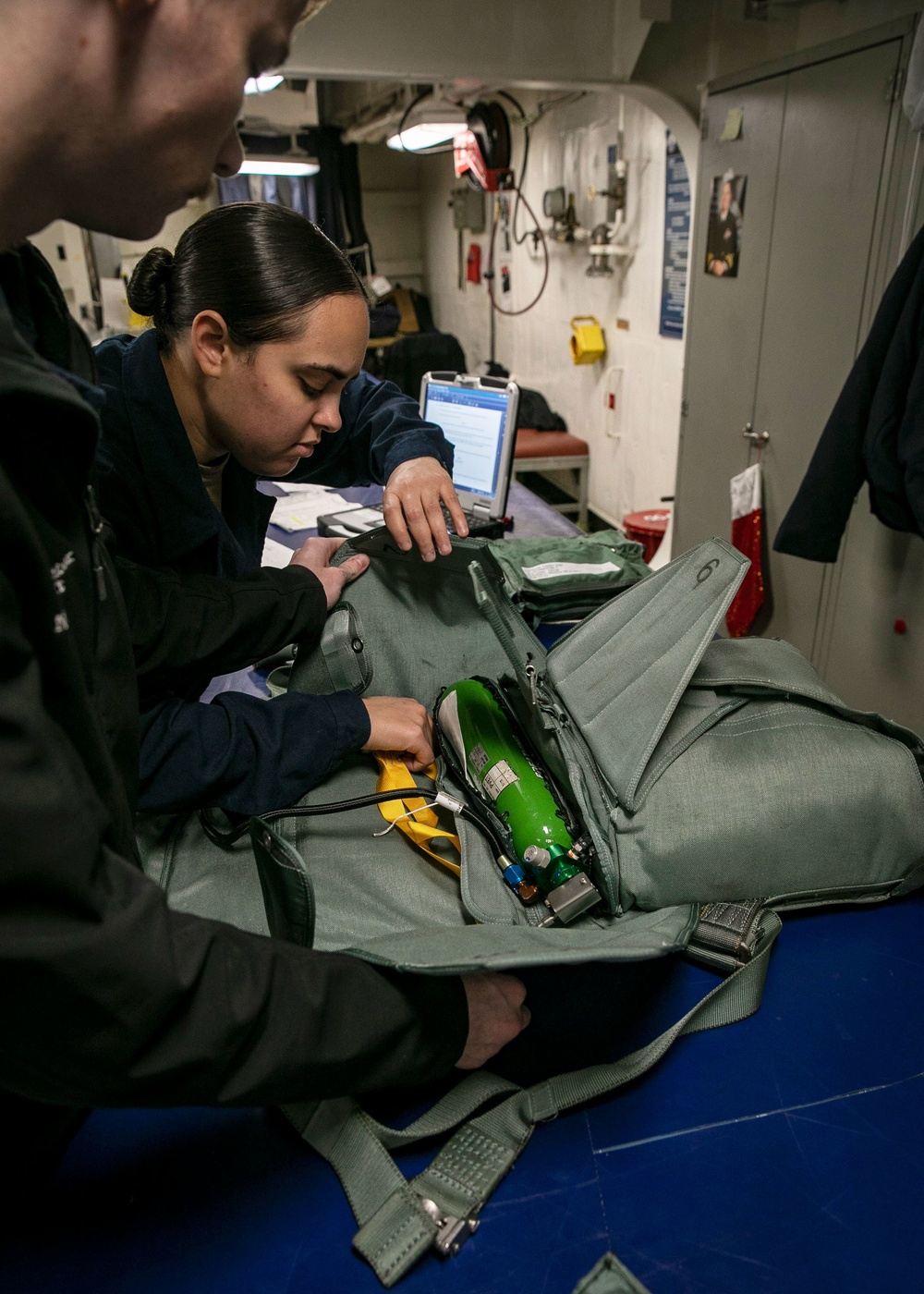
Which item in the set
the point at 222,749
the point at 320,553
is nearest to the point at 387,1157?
the point at 222,749

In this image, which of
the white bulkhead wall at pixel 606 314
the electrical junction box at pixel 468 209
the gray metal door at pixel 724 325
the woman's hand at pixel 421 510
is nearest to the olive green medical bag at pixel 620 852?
the woman's hand at pixel 421 510

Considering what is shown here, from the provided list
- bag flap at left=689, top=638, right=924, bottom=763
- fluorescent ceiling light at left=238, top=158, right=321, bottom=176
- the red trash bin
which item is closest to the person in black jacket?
bag flap at left=689, top=638, right=924, bottom=763

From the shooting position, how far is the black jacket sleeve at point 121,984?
47cm

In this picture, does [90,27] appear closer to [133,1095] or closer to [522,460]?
[133,1095]

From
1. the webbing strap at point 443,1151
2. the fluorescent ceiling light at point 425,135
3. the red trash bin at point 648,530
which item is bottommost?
the red trash bin at point 648,530

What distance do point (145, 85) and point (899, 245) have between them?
216 centimetres

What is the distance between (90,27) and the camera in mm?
472

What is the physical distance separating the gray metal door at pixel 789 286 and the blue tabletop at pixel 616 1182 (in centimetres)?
208

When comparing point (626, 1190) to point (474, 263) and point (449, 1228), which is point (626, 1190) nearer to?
point (449, 1228)

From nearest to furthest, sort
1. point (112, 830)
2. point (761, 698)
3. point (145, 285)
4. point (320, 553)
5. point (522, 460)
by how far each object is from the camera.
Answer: point (112, 830), point (761, 698), point (145, 285), point (320, 553), point (522, 460)

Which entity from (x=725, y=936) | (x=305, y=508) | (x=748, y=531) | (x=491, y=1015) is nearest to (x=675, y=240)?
(x=748, y=531)

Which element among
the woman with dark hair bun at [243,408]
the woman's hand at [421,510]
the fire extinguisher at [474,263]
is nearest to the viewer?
the woman with dark hair bun at [243,408]

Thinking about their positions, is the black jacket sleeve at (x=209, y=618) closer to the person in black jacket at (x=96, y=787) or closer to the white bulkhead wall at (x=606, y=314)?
the person in black jacket at (x=96, y=787)

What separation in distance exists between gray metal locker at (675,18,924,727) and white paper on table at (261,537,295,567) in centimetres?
158
